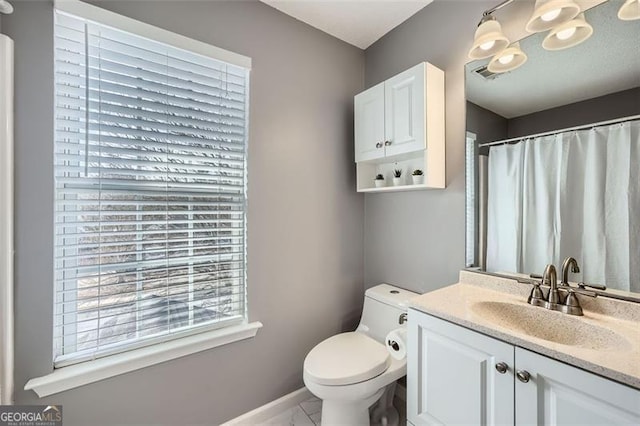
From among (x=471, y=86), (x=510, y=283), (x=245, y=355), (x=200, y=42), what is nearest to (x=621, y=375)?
(x=510, y=283)

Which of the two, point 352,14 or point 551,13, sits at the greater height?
point 352,14

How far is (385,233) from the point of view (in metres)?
1.92

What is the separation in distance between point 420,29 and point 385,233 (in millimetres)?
1325

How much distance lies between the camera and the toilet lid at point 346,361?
4.17 ft

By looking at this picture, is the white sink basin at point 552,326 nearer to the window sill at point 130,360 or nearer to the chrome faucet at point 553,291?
the chrome faucet at point 553,291

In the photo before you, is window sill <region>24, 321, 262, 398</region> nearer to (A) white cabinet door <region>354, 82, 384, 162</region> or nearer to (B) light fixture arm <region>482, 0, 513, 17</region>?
(A) white cabinet door <region>354, 82, 384, 162</region>

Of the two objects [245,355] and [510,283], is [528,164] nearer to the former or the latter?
[510,283]

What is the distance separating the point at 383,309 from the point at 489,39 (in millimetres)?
1510

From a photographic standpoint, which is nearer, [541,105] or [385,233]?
[541,105]

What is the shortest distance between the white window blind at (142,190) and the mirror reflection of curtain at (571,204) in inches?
54.5

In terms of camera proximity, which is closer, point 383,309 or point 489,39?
point 489,39

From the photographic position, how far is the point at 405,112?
5.02 feet

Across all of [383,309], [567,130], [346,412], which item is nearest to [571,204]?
[567,130]

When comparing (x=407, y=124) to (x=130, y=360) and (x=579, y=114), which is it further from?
(x=130, y=360)
